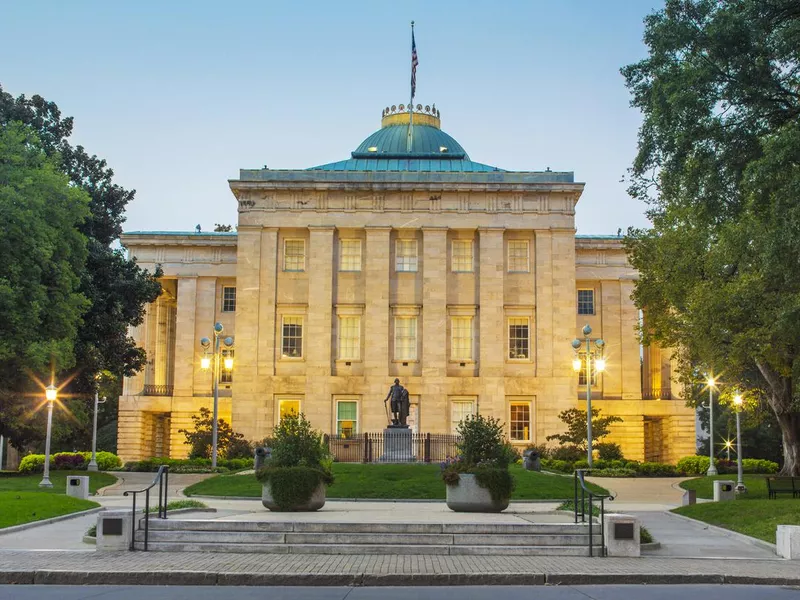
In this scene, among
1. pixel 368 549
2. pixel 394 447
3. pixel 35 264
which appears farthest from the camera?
pixel 394 447

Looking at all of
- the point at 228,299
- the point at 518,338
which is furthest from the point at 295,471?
the point at 228,299

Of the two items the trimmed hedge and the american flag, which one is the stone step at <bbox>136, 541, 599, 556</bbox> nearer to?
the trimmed hedge

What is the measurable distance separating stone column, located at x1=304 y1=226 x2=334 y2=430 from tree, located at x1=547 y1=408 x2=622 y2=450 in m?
11.7

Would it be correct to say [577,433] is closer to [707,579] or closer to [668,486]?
[668,486]

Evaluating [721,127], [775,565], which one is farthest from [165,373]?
[775,565]

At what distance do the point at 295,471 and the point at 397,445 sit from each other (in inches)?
908

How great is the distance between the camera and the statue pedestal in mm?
44875

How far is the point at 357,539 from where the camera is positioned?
59.6ft

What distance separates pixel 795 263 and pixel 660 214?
20.3 m

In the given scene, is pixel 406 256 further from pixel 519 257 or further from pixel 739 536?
pixel 739 536

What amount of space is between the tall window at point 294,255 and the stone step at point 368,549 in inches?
1626

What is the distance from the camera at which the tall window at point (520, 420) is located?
5737 cm

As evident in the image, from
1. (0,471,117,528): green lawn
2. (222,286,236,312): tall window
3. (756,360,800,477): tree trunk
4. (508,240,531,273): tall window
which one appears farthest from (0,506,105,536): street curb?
(222,286,236,312): tall window

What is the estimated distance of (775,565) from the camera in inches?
699
